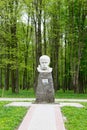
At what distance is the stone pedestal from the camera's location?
61.5 feet

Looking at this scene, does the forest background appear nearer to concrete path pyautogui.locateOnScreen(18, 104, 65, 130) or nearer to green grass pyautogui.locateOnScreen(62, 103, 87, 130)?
green grass pyautogui.locateOnScreen(62, 103, 87, 130)

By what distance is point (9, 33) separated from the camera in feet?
105

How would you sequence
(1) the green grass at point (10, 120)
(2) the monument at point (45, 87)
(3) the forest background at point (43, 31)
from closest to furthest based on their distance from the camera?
(1) the green grass at point (10, 120) → (2) the monument at point (45, 87) → (3) the forest background at point (43, 31)

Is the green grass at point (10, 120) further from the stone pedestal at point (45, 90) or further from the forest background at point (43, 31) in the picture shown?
the forest background at point (43, 31)

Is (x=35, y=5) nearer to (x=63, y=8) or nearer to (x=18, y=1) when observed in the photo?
(x=18, y=1)

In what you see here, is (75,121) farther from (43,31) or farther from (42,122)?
(43,31)

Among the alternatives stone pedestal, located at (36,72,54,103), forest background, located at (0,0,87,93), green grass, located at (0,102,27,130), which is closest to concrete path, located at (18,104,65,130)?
green grass, located at (0,102,27,130)

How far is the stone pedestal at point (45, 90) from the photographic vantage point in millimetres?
18750

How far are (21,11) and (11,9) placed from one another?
0.89 meters

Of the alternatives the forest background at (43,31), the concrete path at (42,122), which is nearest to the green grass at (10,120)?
the concrete path at (42,122)

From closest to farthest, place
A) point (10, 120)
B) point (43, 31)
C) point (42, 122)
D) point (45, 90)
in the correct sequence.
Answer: point (42, 122) → point (10, 120) → point (45, 90) → point (43, 31)

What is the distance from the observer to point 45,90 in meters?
18.9

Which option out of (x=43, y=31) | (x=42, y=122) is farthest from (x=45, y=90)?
(x=43, y=31)

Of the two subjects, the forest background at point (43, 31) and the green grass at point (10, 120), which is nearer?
the green grass at point (10, 120)
